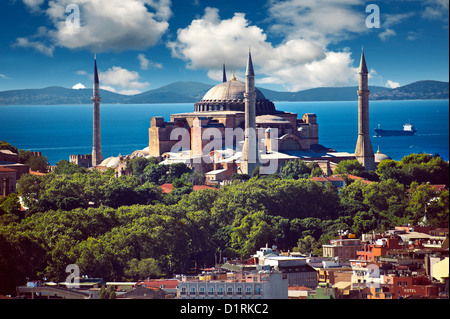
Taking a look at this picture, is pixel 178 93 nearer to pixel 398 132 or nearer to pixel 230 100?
pixel 398 132

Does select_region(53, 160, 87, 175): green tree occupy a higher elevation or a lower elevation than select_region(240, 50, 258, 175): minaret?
lower

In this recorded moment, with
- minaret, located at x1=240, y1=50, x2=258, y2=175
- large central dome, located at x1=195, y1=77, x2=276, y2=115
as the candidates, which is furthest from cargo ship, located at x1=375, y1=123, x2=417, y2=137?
minaret, located at x1=240, y1=50, x2=258, y2=175

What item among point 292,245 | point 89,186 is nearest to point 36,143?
point 89,186

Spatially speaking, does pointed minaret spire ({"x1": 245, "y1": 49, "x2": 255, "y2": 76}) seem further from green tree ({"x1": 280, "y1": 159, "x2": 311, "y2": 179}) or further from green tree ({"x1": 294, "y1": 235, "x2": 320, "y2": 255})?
green tree ({"x1": 294, "y1": 235, "x2": 320, "y2": 255})

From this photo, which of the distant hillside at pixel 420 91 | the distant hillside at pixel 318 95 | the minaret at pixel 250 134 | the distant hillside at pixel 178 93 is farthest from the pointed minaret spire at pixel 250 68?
the distant hillside at pixel 318 95

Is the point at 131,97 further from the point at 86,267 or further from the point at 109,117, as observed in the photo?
the point at 86,267

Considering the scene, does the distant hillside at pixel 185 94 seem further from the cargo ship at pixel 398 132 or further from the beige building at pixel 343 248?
the beige building at pixel 343 248
